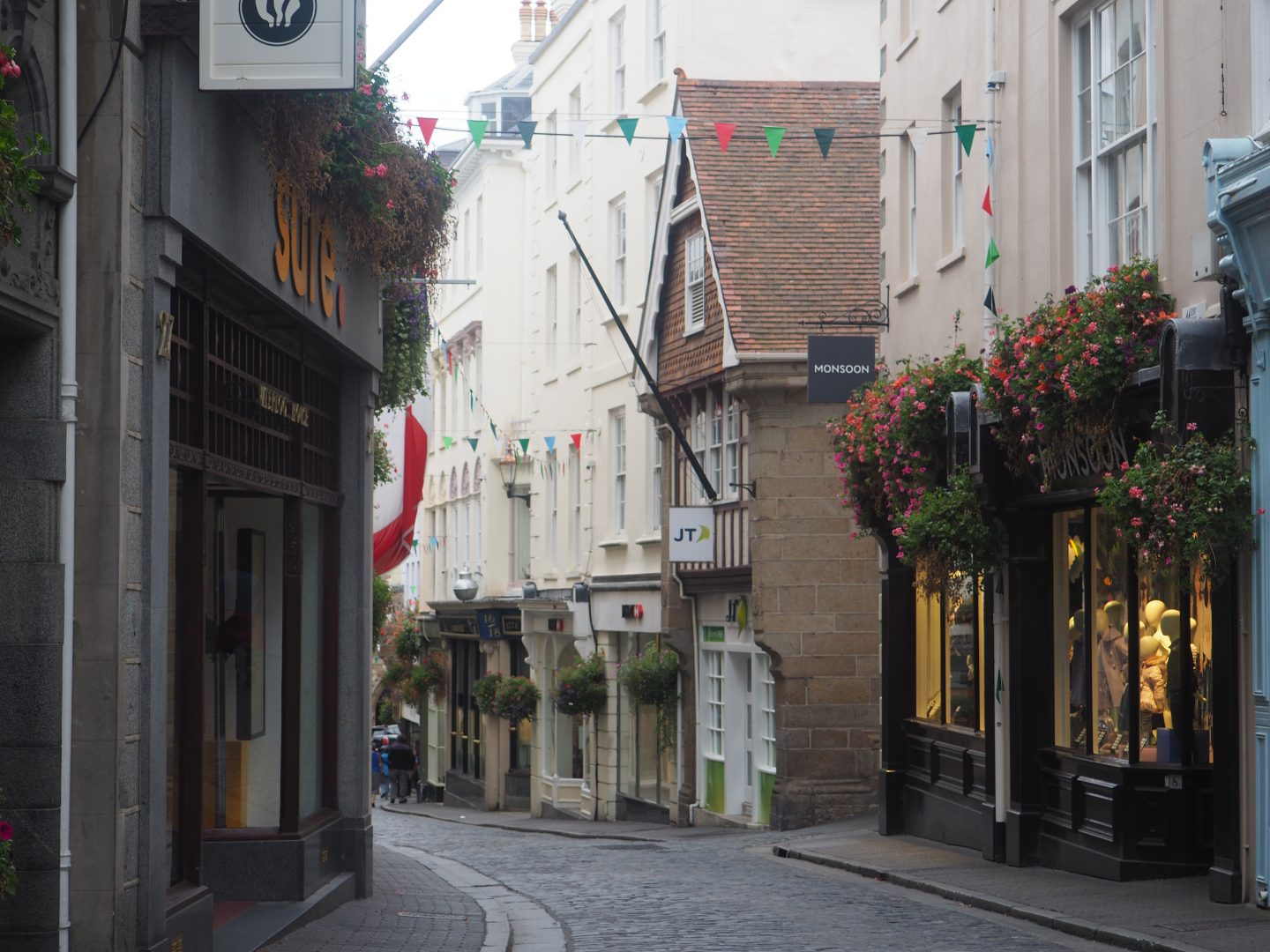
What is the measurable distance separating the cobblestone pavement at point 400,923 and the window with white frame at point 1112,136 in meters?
7.15

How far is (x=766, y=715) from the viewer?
26016 mm

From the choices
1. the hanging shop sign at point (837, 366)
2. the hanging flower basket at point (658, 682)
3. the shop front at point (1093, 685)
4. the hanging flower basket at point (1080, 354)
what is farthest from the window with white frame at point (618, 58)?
the hanging flower basket at point (1080, 354)

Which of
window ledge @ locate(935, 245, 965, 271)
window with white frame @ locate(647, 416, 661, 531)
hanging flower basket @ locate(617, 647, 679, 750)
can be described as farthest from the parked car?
window ledge @ locate(935, 245, 965, 271)

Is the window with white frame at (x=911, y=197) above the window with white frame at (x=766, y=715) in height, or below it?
above

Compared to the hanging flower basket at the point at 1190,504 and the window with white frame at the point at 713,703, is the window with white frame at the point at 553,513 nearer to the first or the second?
the window with white frame at the point at 713,703

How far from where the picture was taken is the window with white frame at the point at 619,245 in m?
34.1

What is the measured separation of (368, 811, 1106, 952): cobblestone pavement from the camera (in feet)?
38.8

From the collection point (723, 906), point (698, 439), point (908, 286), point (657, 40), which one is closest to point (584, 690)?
point (698, 439)

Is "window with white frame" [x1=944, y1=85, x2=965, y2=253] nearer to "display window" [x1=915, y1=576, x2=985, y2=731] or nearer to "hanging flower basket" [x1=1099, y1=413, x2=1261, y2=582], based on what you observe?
"display window" [x1=915, y1=576, x2=985, y2=731]

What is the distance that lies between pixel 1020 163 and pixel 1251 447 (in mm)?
5243

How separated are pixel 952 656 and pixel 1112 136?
21.1 feet

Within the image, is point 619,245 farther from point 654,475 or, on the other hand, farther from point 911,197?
point 911,197

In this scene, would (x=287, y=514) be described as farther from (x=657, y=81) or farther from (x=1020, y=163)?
(x=657, y=81)

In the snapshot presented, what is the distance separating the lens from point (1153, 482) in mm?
12141
